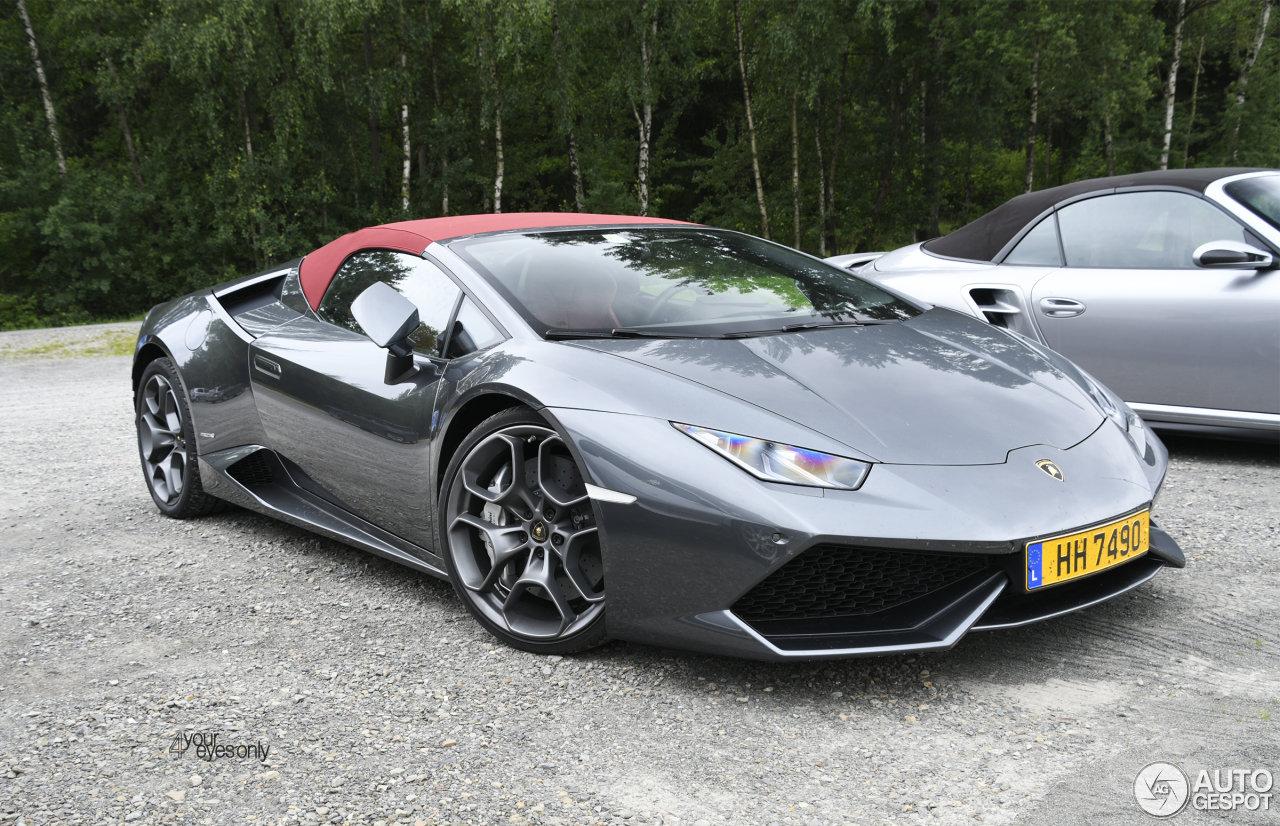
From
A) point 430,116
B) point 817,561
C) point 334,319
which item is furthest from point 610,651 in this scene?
point 430,116

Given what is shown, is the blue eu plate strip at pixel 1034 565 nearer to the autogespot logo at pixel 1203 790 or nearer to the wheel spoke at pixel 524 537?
the autogespot logo at pixel 1203 790

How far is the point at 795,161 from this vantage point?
26.2 m

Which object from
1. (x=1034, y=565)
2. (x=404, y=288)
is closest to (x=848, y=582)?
(x=1034, y=565)

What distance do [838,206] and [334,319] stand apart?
26.7 meters

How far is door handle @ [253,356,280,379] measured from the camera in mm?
3562

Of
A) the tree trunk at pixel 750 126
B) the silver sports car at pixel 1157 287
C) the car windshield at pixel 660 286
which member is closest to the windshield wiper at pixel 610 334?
the car windshield at pixel 660 286

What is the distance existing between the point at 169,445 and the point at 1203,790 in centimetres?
400

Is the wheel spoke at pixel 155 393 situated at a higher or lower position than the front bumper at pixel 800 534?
lower

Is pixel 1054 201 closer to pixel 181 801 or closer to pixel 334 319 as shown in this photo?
pixel 334 319

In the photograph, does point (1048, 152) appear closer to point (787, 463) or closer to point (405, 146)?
point (405, 146)

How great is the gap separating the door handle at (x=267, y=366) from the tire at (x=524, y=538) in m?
1.13

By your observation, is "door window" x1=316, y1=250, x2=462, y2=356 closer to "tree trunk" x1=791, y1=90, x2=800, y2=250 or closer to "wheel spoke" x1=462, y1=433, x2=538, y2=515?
"wheel spoke" x1=462, y1=433, x2=538, y2=515

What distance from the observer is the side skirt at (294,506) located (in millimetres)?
3076

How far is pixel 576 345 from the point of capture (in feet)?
8.79
